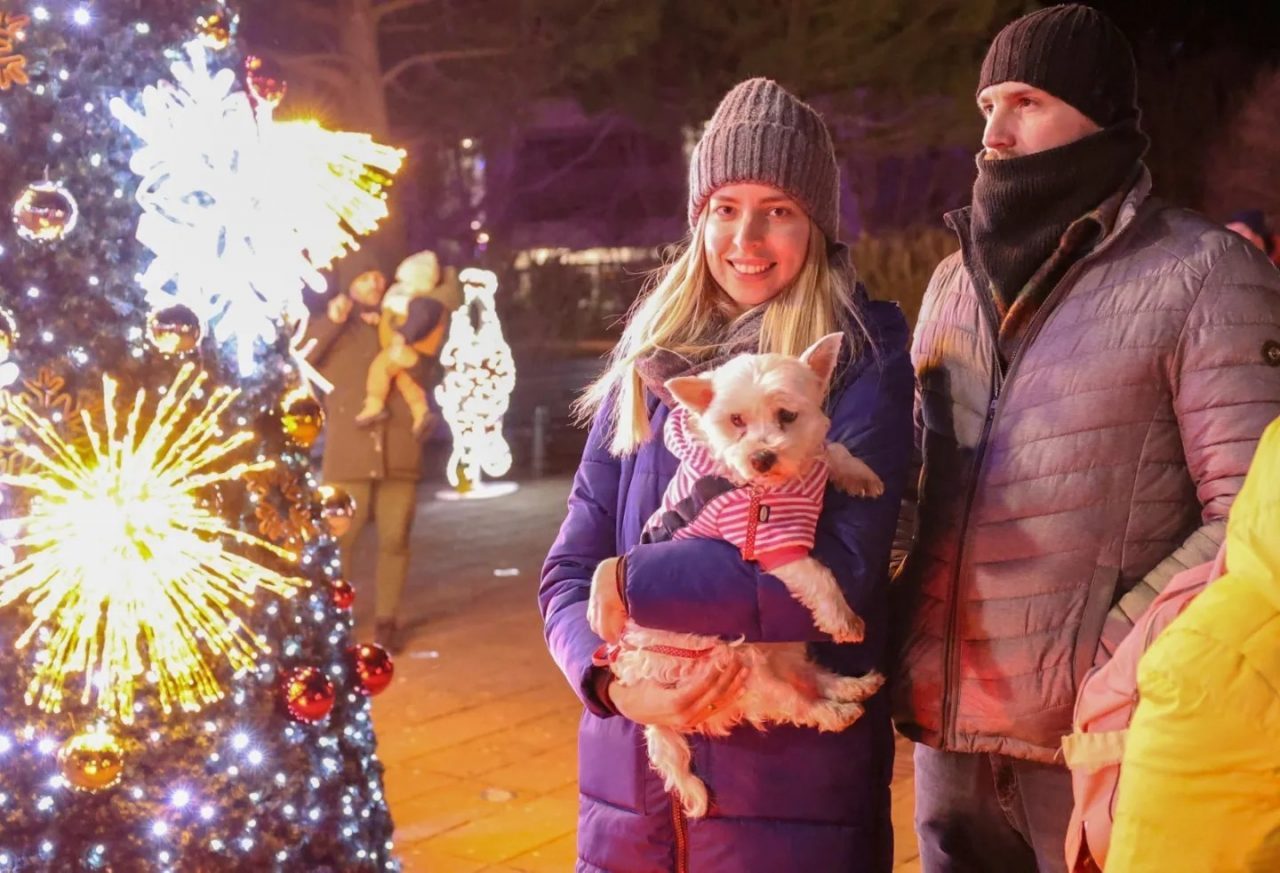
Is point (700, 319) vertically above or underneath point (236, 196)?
underneath

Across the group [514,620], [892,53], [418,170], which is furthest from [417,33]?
[514,620]

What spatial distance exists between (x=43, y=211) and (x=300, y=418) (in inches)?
34.2

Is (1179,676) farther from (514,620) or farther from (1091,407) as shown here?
(514,620)

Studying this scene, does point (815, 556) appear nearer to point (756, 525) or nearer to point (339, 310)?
point (756, 525)

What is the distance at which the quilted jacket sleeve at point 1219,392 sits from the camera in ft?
7.19

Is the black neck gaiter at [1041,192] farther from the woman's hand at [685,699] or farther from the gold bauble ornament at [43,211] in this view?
the gold bauble ornament at [43,211]

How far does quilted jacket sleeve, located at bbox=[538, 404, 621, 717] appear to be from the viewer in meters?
2.53

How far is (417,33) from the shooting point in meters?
16.6

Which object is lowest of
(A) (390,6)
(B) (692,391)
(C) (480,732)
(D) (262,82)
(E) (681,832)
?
(C) (480,732)

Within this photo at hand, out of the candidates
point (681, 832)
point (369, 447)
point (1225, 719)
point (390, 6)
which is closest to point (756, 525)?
point (681, 832)

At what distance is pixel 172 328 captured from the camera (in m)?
3.19

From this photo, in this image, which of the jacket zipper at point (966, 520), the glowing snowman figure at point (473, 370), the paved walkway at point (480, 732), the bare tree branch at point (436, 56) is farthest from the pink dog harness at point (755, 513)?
the bare tree branch at point (436, 56)

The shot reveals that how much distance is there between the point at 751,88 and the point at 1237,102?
19.4 meters

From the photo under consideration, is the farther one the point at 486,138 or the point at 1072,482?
the point at 486,138
